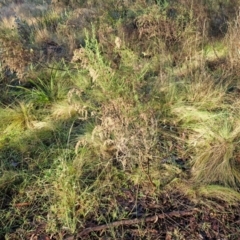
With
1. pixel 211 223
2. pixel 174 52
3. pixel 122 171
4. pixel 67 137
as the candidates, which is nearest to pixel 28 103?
pixel 67 137

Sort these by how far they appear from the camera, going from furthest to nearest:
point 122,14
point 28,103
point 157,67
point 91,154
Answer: point 122,14 < point 157,67 < point 28,103 < point 91,154

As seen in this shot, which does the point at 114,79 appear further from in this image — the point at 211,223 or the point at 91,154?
the point at 211,223

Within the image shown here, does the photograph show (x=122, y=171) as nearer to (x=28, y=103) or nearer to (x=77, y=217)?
(x=77, y=217)

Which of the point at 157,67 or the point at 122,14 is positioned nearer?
the point at 157,67

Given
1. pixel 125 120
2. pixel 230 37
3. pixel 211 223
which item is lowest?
pixel 211 223

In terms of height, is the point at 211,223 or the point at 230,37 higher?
the point at 230,37

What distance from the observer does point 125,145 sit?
109 inches

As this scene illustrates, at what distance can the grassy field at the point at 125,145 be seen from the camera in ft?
8.79

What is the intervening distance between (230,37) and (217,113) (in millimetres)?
1248

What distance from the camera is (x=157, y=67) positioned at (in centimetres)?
439

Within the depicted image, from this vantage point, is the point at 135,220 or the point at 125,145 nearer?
the point at 135,220

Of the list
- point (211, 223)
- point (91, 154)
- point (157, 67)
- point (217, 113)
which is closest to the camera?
point (211, 223)

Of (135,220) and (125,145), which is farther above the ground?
(125,145)

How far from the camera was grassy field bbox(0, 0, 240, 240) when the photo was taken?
268 centimetres
